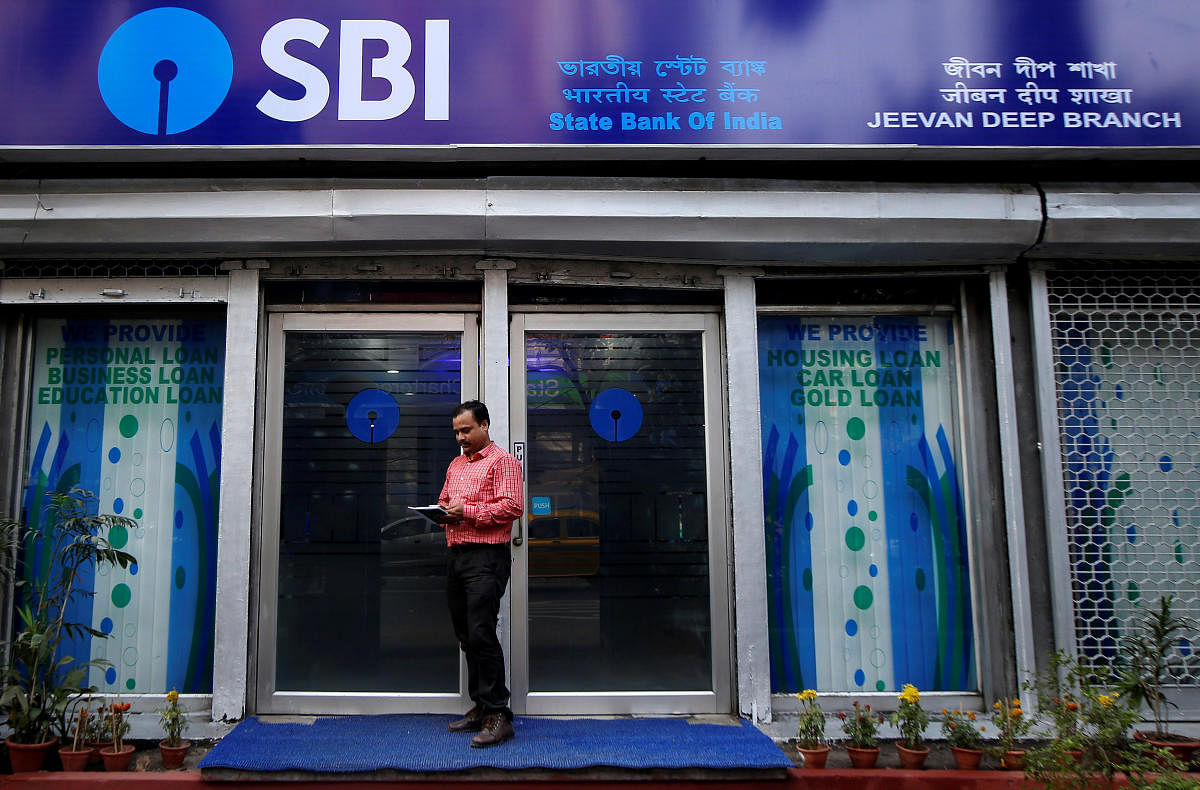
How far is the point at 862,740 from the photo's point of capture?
4.63 metres

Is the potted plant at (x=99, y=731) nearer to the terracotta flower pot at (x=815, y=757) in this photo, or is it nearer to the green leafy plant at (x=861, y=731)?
the terracotta flower pot at (x=815, y=757)

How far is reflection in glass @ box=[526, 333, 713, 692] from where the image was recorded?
5387 millimetres

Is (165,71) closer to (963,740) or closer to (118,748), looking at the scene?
(118,748)

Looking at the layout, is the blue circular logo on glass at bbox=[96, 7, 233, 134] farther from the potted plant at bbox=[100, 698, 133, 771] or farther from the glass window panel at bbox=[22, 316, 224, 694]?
the potted plant at bbox=[100, 698, 133, 771]

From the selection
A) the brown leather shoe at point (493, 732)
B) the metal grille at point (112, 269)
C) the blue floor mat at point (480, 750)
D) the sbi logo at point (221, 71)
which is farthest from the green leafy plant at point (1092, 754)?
the metal grille at point (112, 269)

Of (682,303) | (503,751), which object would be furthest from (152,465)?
(682,303)

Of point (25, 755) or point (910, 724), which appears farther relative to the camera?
point (910, 724)

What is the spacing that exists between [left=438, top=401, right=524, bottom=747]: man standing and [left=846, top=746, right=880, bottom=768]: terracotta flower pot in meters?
2.04

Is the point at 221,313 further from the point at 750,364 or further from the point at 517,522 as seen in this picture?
the point at 750,364

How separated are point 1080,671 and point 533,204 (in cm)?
440

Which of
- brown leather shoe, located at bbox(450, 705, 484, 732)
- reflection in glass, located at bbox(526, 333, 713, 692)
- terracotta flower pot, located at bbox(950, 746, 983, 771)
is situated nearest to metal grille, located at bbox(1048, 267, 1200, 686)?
terracotta flower pot, located at bbox(950, 746, 983, 771)

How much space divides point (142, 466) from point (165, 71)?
8.86 ft

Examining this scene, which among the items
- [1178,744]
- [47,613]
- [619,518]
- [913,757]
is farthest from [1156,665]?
[47,613]

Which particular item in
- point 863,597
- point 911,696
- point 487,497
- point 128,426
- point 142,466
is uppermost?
point 128,426
